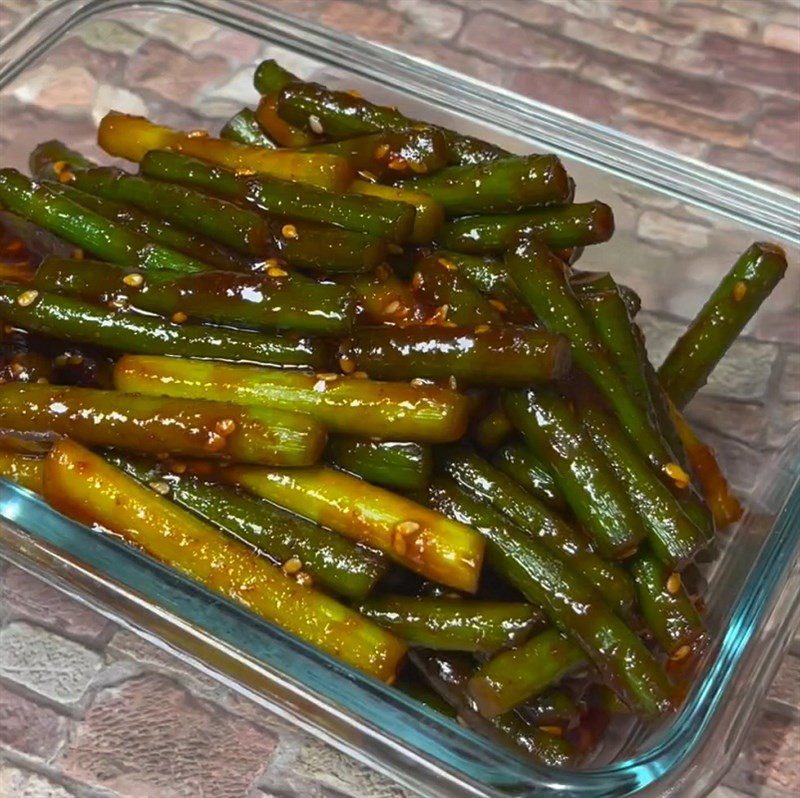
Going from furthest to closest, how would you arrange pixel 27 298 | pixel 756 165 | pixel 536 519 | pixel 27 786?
pixel 756 165
pixel 27 786
pixel 27 298
pixel 536 519

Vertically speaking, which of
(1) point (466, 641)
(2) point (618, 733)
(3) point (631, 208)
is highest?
(3) point (631, 208)

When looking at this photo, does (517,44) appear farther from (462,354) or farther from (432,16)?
(462,354)

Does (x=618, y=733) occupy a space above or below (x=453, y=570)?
below

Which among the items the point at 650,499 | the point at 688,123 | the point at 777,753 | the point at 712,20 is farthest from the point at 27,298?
the point at 712,20

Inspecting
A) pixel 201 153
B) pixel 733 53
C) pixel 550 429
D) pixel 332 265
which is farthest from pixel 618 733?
pixel 733 53

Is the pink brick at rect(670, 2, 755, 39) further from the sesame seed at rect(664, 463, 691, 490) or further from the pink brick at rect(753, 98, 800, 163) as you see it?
the sesame seed at rect(664, 463, 691, 490)

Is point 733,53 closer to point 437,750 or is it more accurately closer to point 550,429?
point 550,429

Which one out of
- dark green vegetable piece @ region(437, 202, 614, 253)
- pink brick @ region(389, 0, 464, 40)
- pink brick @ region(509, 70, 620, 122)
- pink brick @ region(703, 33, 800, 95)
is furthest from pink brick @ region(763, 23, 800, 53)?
dark green vegetable piece @ region(437, 202, 614, 253)
